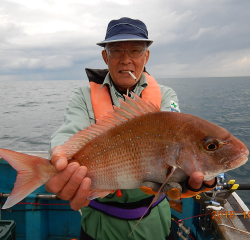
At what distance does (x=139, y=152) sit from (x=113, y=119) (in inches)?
16.9

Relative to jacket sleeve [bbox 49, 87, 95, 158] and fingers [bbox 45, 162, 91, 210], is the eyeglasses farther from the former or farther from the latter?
fingers [bbox 45, 162, 91, 210]

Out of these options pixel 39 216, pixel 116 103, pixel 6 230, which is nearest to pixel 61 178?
pixel 116 103

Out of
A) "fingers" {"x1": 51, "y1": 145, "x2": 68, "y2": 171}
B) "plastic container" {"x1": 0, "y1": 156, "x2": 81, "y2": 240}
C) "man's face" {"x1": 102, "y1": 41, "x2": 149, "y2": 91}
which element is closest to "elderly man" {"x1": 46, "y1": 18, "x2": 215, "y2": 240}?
"man's face" {"x1": 102, "y1": 41, "x2": 149, "y2": 91}

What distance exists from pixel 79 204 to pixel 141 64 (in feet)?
6.47

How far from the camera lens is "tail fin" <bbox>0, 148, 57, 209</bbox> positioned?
73.4 inches

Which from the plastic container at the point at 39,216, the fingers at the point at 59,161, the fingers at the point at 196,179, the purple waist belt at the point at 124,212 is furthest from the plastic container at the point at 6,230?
the fingers at the point at 196,179

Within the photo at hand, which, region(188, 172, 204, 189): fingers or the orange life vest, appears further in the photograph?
the orange life vest

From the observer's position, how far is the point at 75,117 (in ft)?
8.82

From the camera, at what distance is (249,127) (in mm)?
15094

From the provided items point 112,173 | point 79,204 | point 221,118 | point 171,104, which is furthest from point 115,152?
point 221,118

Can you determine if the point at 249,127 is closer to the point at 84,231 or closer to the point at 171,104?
the point at 171,104

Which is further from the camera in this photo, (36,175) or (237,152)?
(36,175)

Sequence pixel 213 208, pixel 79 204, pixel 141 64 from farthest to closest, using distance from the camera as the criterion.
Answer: pixel 213 208 → pixel 141 64 → pixel 79 204

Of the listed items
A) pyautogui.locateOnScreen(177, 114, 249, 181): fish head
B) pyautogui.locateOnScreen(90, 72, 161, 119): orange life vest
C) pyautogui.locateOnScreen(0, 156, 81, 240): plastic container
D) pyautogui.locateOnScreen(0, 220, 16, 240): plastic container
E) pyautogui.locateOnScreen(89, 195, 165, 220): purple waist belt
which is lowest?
pyautogui.locateOnScreen(0, 156, 81, 240): plastic container
